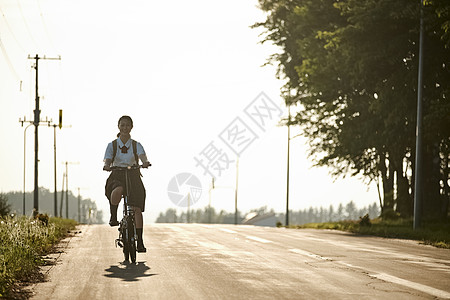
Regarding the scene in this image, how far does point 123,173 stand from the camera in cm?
1130

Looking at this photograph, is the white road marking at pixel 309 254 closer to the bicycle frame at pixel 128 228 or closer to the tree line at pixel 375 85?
the bicycle frame at pixel 128 228

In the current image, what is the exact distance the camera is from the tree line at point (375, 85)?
24672mm

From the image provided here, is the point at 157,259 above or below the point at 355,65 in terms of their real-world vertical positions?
below

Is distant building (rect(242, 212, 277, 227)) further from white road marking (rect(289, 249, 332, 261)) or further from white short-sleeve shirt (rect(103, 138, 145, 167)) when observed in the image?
white short-sleeve shirt (rect(103, 138, 145, 167))

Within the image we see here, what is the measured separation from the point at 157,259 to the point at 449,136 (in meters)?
16.8

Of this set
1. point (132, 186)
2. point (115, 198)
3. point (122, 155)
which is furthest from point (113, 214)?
point (122, 155)

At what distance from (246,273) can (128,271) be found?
5.44 feet

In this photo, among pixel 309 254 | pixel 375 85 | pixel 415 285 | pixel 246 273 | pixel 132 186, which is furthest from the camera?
pixel 375 85

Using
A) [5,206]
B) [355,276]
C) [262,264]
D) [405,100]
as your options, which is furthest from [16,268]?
[5,206]

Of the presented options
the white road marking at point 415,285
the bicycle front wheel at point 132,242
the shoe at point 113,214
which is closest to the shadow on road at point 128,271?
the bicycle front wheel at point 132,242

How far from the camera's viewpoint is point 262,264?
10961 millimetres

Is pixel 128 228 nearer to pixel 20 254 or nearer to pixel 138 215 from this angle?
pixel 138 215

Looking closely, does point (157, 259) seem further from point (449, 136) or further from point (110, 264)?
point (449, 136)

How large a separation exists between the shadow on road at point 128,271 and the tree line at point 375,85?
45.3 ft
